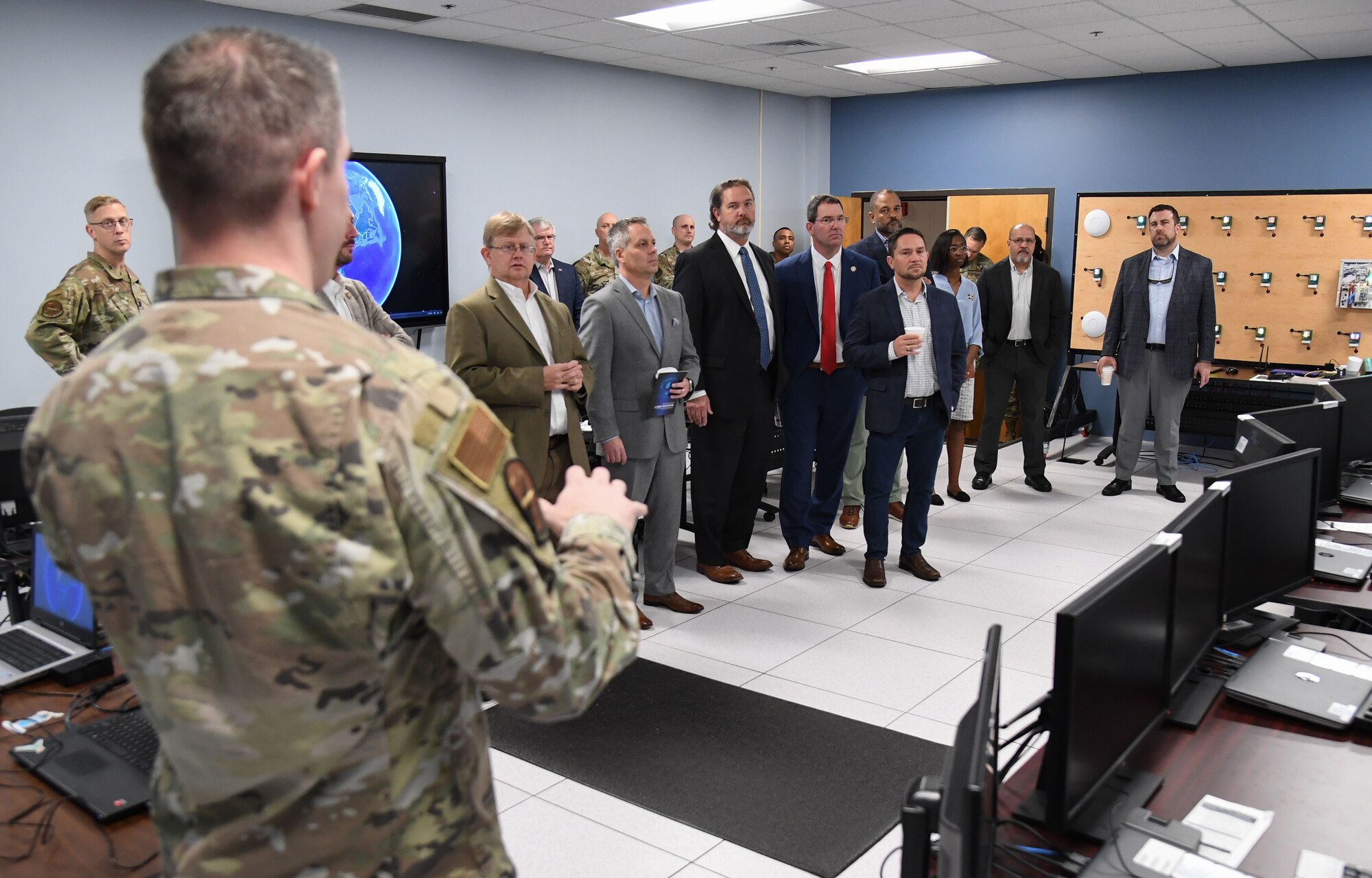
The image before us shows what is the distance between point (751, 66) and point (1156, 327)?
373 centimetres

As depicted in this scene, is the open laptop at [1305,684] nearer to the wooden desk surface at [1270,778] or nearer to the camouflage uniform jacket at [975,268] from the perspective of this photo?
the wooden desk surface at [1270,778]

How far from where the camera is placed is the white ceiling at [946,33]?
19.7 ft

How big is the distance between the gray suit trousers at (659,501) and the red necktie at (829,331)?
3.26 feet

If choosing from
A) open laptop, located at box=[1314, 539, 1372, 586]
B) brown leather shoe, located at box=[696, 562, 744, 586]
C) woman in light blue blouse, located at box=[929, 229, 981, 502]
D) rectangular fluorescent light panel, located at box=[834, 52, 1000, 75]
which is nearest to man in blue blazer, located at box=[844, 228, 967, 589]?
brown leather shoe, located at box=[696, 562, 744, 586]

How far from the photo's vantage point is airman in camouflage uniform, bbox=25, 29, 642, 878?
2.98 ft

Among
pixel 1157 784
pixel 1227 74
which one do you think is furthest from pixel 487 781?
pixel 1227 74

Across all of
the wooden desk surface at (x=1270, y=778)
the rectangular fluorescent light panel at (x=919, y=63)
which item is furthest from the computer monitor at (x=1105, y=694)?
the rectangular fluorescent light panel at (x=919, y=63)

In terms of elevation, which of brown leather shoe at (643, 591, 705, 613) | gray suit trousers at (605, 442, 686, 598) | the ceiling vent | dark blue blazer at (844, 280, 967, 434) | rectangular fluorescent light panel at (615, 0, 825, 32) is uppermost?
rectangular fluorescent light panel at (615, 0, 825, 32)

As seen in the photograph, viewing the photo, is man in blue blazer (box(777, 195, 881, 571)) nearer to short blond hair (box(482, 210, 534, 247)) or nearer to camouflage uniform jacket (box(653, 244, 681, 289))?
short blond hair (box(482, 210, 534, 247))

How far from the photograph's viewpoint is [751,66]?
8.38m

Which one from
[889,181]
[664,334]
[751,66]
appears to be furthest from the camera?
[889,181]

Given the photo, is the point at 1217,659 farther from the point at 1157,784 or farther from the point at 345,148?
the point at 345,148

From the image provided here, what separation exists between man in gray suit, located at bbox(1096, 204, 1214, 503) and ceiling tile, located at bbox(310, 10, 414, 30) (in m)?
4.88

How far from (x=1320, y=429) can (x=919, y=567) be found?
6.84 ft
